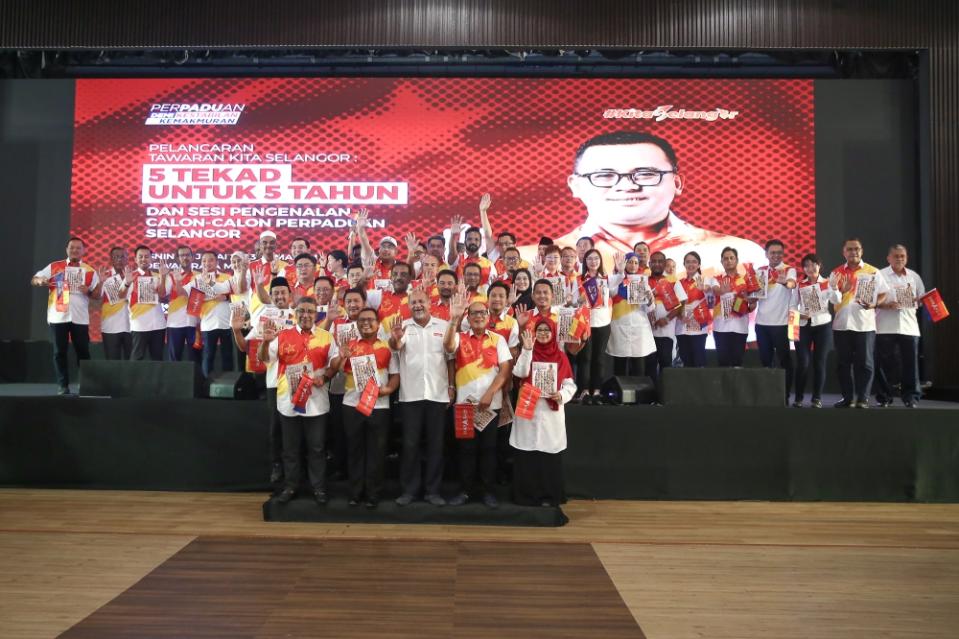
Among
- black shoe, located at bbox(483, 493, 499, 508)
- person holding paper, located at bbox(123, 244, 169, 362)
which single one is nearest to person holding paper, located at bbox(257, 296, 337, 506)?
black shoe, located at bbox(483, 493, 499, 508)

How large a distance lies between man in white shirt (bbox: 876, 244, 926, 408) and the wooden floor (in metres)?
1.39

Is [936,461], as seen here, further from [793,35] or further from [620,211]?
[793,35]

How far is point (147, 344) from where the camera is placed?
7.61m

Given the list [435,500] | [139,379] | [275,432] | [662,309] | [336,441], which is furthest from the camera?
[662,309]

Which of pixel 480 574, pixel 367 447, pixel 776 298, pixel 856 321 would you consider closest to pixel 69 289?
pixel 367 447

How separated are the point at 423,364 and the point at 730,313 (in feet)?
11.4

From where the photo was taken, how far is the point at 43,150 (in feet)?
31.9

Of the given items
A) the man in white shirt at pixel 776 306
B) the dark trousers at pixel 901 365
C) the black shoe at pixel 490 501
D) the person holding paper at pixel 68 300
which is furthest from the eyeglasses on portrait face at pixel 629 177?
the person holding paper at pixel 68 300

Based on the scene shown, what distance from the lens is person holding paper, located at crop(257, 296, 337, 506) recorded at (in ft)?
17.1

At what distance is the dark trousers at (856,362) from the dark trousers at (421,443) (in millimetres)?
3499

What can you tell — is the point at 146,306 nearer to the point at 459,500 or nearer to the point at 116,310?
the point at 116,310

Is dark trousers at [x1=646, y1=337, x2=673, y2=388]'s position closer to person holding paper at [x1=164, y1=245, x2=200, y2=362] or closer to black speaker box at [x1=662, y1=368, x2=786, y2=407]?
black speaker box at [x1=662, y1=368, x2=786, y2=407]

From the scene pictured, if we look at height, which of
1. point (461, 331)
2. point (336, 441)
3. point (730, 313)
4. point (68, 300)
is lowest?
point (336, 441)

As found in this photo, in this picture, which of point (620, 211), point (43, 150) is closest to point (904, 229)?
point (620, 211)
